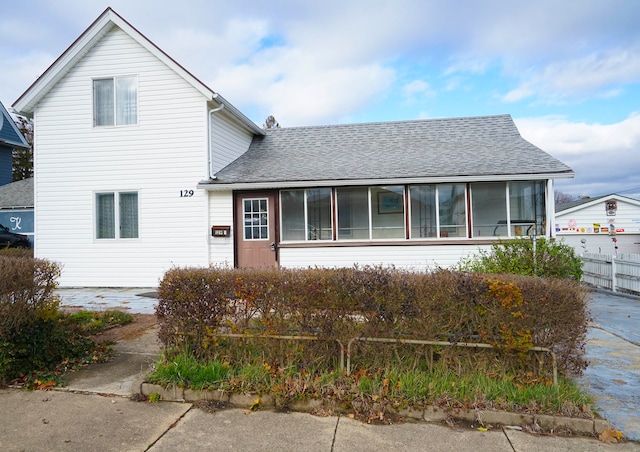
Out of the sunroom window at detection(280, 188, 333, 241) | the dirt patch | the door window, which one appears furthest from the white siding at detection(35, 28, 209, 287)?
the dirt patch

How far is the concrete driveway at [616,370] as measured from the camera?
3637 millimetres

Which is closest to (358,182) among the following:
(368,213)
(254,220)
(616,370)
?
(368,213)

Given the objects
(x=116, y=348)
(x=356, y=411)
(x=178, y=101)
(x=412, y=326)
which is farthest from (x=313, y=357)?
(x=178, y=101)

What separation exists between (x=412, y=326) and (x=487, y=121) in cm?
1147

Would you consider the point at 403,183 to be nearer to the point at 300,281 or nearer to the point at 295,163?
the point at 295,163

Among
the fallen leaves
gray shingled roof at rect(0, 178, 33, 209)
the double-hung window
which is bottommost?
the fallen leaves

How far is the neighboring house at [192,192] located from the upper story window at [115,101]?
0.10 feet

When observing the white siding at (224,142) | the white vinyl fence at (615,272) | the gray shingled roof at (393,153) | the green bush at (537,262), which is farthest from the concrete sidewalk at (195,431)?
the white vinyl fence at (615,272)

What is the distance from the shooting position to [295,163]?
1197cm

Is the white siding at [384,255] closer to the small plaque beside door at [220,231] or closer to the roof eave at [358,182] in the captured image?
the small plaque beside door at [220,231]

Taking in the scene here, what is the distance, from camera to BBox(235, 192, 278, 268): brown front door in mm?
11281

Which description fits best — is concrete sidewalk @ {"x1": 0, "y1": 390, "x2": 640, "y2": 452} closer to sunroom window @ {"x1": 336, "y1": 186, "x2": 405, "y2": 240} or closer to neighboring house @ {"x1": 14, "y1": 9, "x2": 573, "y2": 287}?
neighboring house @ {"x1": 14, "y1": 9, "x2": 573, "y2": 287}

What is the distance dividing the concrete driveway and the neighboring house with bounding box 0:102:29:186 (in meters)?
25.6

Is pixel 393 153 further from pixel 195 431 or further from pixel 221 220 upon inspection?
pixel 195 431
